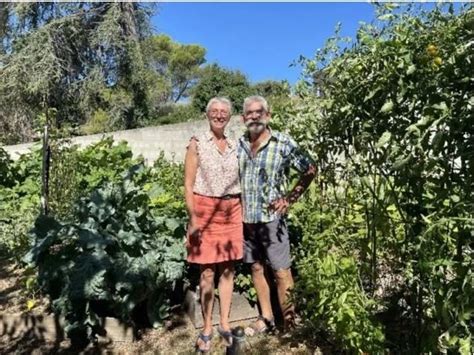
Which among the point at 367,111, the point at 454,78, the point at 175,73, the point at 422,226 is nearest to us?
the point at 454,78

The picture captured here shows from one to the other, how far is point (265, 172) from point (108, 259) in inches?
46.2

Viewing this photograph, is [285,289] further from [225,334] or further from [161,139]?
[161,139]

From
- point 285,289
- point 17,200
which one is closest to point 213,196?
point 285,289

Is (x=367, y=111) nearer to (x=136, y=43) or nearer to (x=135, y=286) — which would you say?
(x=135, y=286)

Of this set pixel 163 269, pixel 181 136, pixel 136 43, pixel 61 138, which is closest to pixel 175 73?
pixel 136 43

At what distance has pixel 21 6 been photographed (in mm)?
19062

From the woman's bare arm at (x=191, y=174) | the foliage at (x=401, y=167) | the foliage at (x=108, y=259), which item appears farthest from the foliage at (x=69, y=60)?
the foliage at (x=401, y=167)

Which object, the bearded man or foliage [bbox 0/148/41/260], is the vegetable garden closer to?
the bearded man

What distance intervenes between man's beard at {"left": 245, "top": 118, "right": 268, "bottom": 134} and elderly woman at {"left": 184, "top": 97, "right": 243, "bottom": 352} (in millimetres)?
150

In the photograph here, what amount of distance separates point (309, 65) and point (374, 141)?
730 millimetres

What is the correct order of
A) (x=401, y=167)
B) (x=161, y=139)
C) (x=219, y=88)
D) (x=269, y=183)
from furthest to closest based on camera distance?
(x=219, y=88), (x=161, y=139), (x=269, y=183), (x=401, y=167)

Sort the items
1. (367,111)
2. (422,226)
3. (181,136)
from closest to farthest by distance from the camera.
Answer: (422,226), (367,111), (181,136)

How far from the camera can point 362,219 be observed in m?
3.44

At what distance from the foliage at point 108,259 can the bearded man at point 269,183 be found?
714 millimetres
